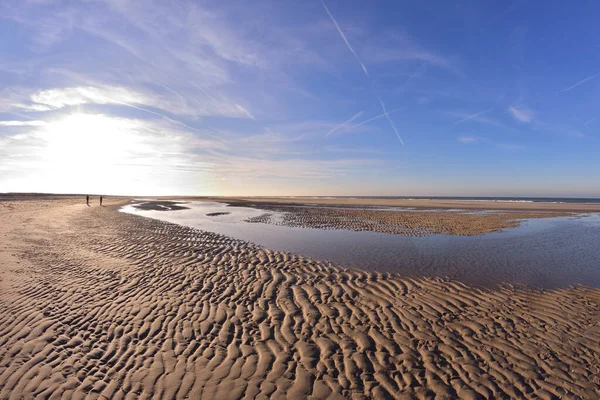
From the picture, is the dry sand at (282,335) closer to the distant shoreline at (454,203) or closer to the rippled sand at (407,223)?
the rippled sand at (407,223)

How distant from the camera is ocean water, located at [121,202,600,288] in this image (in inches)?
484

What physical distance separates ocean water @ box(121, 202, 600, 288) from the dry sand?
1551 mm

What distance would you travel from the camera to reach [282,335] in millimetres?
6980

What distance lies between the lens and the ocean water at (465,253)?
12297 millimetres

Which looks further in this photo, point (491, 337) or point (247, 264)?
point (247, 264)

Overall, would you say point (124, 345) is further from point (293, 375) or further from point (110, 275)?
point (110, 275)

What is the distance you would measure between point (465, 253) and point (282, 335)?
13.7 meters

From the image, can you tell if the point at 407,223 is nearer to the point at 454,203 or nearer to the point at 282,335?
the point at 282,335

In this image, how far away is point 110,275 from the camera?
1131cm

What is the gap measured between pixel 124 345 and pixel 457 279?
11.5 meters

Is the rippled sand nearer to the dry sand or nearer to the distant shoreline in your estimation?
the dry sand

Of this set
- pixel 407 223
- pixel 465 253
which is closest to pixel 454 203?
pixel 407 223

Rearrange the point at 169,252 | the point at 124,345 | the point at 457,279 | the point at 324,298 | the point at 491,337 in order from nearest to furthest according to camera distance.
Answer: the point at 124,345 < the point at 491,337 < the point at 324,298 < the point at 457,279 < the point at 169,252

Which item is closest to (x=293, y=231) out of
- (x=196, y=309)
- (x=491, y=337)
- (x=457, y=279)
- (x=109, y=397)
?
(x=457, y=279)
